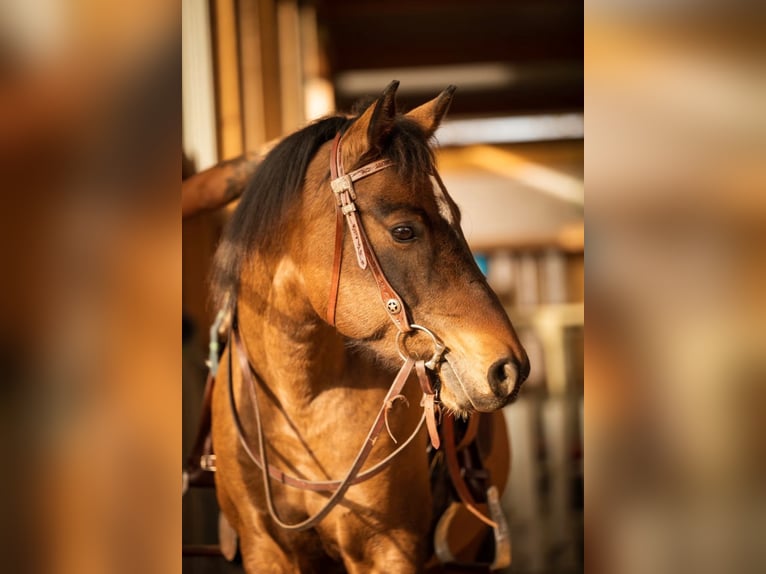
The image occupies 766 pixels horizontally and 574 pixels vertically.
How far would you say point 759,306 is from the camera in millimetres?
497

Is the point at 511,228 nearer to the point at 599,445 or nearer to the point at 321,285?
the point at 321,285

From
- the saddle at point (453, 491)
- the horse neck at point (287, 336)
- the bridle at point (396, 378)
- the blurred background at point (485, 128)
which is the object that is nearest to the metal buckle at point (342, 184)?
the bridle at point (396, 378)

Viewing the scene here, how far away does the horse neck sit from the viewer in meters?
1.26

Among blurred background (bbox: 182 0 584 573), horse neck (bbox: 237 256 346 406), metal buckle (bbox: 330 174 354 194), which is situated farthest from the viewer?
blurred background (bbox: 182 0 584 573)

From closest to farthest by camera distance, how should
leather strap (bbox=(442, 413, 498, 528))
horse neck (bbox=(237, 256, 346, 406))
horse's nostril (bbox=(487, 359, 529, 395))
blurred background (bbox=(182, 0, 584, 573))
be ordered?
horse's nostril (bbox=(487, 359, 529, 395)) → horse neck (bbox=(237, 256, 346, 406)) → leather strap (bbox=(442, 413, 498, 528)) → blurred background (bbox=(182, 0, 584, 573))

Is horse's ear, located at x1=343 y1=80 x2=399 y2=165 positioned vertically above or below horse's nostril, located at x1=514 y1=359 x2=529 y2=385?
above

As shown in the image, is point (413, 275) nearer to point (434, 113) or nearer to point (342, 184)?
point (342, 184)

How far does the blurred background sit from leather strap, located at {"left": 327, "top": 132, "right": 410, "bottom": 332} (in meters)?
1.10

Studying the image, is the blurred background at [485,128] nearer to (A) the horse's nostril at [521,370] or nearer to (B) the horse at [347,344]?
(B) the horse at [347,344]

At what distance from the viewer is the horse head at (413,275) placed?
42.2 inches

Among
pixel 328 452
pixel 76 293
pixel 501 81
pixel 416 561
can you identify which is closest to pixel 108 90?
pixel 76 293

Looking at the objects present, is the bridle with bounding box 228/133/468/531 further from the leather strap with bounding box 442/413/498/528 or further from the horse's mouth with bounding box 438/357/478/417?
the leather strap with bounding box 442/413/498/528

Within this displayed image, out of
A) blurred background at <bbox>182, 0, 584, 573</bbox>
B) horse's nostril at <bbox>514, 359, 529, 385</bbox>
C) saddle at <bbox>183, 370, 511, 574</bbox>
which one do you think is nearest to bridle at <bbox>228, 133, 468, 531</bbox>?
horse's nostril at <bbox>514, 359, 529, 385</bbox>

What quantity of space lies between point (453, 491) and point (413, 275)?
644 millimetres
